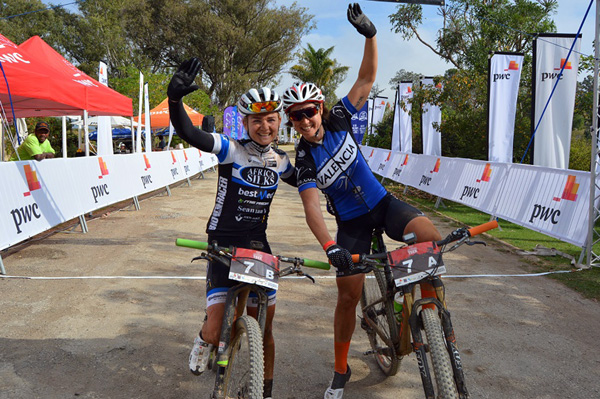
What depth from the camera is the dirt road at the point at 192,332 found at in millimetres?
3770

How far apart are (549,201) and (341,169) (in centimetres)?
633

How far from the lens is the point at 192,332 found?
4.79m

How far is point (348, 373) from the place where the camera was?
12.0ft

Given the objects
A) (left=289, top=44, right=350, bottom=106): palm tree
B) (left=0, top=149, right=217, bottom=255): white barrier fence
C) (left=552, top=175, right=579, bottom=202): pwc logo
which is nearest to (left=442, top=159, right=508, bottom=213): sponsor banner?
(left=552, top=175, right=579, bottom=202): pwc logo

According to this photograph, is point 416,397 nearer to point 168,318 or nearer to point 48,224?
point 168,318

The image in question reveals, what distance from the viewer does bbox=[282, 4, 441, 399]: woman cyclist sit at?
344cm

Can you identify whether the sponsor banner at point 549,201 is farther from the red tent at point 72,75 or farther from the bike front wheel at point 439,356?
the red tent at point 72,75

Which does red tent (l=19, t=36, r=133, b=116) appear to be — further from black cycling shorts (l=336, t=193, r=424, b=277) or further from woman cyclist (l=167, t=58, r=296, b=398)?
black cycling shorts (l=336, t=193, r=424, b=277)

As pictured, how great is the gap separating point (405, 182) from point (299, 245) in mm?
9310

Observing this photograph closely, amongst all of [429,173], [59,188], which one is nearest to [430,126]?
[429,173]

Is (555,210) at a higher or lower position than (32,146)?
lower

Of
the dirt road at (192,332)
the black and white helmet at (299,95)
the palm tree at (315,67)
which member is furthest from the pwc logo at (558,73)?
the palm tree at (315,67)

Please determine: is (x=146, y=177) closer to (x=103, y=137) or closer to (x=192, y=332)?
(x=103, y=137)

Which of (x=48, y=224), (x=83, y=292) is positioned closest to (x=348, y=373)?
(x=83, y=292)
